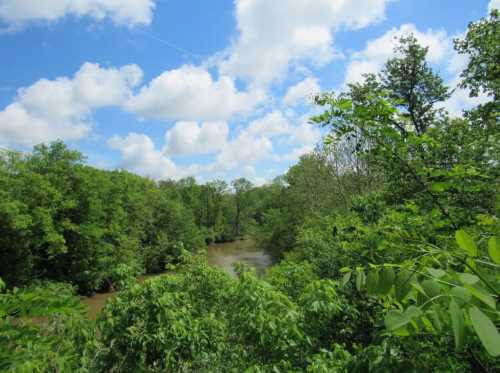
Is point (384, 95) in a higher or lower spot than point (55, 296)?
higher

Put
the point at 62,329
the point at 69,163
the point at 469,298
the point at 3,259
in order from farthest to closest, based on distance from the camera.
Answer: the point at 69,163, the point at 3,259, the point at 62,329, the point at 469,298

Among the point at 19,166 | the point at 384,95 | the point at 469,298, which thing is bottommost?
the point at 469,298

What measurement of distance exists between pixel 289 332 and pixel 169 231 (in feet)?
113

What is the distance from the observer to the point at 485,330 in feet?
1.73

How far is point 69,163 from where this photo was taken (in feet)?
70.6

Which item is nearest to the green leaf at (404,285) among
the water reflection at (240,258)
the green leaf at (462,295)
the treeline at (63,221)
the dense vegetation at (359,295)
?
the dense vegetation at (359,295)

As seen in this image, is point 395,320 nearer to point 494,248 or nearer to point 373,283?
point 373,283

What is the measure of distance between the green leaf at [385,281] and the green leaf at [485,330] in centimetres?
22

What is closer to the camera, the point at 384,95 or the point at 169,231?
the point at 384,95

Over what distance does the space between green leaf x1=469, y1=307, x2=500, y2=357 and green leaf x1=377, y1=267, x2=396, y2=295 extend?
22 cm

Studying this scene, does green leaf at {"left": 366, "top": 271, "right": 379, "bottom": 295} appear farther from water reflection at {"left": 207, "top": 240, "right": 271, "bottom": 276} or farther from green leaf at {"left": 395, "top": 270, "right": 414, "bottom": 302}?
water reflection at {"left": 207, "top": 240, "right": 271, "bottom": 276}

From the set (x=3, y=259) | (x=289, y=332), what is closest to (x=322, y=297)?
(x=289, y=332)

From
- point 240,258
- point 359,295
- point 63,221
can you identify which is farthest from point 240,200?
point 359,295

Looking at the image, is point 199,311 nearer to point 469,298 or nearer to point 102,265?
point 469,298
